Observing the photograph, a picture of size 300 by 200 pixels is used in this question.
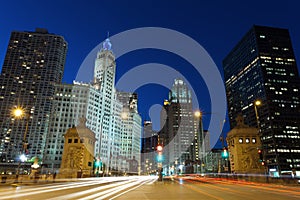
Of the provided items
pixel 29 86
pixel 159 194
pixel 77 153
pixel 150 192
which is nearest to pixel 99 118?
pixel 29 86

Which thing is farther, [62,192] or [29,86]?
[29,86]

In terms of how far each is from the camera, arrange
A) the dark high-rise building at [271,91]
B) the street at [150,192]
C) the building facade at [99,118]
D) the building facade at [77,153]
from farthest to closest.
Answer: the dark high-rise building at [271,91] → the building facade at [99,118] → the building facade at [77,153] → the street at [150,192]

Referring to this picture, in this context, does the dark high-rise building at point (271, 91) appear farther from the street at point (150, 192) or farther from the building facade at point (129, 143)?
the street at point (150, 192)

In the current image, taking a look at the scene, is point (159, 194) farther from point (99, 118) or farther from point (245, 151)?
point (99, 118)

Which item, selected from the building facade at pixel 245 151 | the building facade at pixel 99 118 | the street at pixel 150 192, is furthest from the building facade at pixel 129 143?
the street at pixel 150 192

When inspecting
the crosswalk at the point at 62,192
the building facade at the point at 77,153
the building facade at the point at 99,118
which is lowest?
the crosswalk at the point at 62,192

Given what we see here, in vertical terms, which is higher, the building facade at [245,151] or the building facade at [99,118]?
the building facade at [99,118]

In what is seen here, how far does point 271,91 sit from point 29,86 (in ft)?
550

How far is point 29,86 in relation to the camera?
157 meters

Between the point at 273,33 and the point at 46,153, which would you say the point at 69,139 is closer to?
the point at 46,153

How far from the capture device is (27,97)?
154 m

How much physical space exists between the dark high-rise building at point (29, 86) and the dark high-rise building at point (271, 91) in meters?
138

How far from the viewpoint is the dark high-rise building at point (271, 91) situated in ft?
438

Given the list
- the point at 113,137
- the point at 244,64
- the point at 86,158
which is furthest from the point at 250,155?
the point at 244,64
